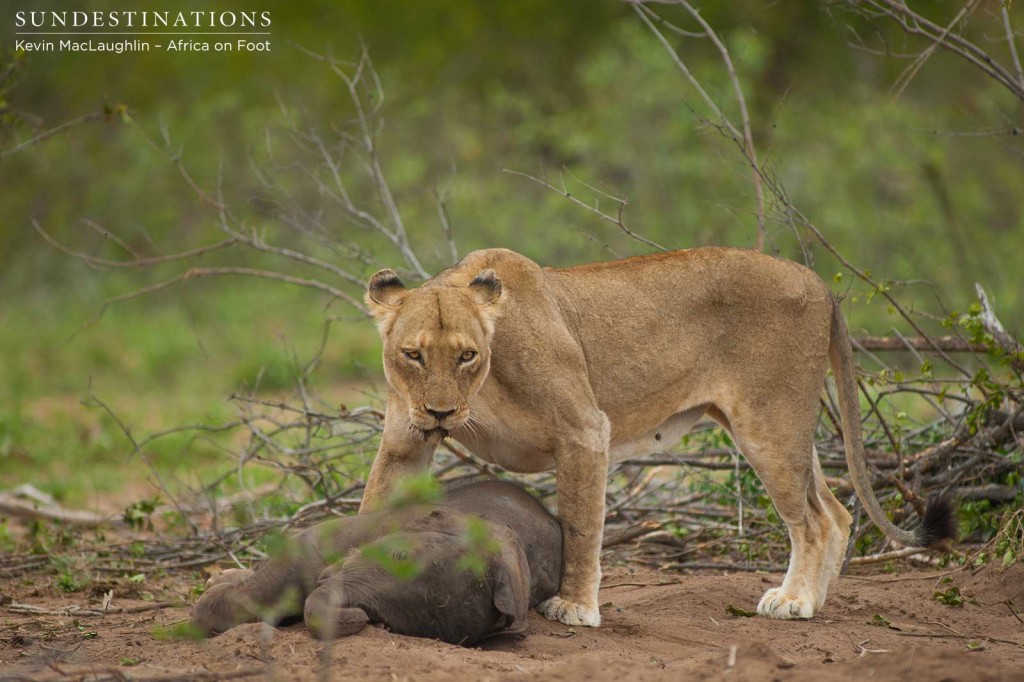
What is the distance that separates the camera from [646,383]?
5.30 meters

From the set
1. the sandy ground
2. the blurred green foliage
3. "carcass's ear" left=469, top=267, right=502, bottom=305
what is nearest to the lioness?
"carcass's ear" left=469, top=267, right=502, bottom=305

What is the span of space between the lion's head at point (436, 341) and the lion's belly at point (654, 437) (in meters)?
1.02

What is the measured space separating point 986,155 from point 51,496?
1187cm

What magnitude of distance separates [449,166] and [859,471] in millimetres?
9038

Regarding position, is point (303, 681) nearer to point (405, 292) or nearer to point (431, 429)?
point (431, 429)

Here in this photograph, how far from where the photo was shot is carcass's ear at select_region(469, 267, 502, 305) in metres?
4.72

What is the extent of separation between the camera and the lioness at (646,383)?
4.83 metres

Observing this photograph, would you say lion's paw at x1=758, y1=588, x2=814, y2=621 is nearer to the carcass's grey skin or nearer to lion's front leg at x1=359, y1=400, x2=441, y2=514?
the carcass's grey skin

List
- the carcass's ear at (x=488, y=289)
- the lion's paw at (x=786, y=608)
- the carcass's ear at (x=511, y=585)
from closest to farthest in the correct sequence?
the carcass's ear at (x=511, y=585) → the carcass's ear at (x=488, y=289) → the lion's paw at (x=786, y=608)

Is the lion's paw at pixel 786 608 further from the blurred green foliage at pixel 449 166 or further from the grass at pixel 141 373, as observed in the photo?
the blurred green foliage at pixel 449 166

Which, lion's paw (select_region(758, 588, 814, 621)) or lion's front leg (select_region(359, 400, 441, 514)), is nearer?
lion's front leg (select_region(359, 400, 441, 514))

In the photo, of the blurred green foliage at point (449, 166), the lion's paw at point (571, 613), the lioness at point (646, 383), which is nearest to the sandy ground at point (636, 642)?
the lion's paw at point (571, 613)

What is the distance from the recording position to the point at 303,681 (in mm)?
3414

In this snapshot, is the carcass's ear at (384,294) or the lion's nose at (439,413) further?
the carcass's ear at (384,294)
